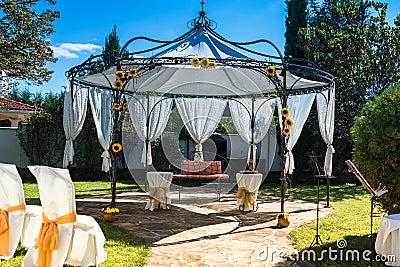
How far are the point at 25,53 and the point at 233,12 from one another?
16.4ft

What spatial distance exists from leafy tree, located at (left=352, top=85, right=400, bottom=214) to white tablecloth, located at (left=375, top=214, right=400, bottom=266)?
853 millimetres

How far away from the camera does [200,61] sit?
665 cm

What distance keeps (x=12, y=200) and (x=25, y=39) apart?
676 cm

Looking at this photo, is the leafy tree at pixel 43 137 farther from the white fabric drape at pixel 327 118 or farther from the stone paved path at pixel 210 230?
the white fabric drape at pixel 327 118

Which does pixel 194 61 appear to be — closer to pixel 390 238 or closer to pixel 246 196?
pixel 246 196

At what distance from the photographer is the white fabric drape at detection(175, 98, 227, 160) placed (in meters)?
11.2

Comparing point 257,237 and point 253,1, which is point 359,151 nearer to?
point 257,237

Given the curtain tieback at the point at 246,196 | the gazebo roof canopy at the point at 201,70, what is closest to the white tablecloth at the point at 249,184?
the curtain tieback at the point at 246,196

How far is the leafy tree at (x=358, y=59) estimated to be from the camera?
41.7ft

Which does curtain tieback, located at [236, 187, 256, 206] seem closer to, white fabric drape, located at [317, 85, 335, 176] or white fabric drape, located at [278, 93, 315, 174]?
white fabric drape, located at [278, 93, 315, 174]

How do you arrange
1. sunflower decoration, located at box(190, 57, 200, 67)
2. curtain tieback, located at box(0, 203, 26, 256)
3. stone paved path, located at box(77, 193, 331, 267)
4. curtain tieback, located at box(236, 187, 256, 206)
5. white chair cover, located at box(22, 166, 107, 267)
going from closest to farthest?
white chair cover, located at box(22, 166, 107, 267) → curtain tieback, located at box(0, 203, 26, 256) → stone paved path, located at box(77, 193, 331, 267) → sunflower decoration, located at box(190, 57, 200, 67) → curtain tieback, located at box(236, 187, 256, 206)

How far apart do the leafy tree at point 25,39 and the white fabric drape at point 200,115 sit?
3493 millimetres

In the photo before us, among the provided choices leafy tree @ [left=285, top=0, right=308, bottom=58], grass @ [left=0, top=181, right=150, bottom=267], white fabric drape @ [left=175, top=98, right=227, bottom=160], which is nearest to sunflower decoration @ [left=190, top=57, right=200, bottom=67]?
Result: grass @ [left=0, top=181, right=150, bottom=267]

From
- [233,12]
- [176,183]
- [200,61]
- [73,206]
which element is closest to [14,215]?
[73,206]
